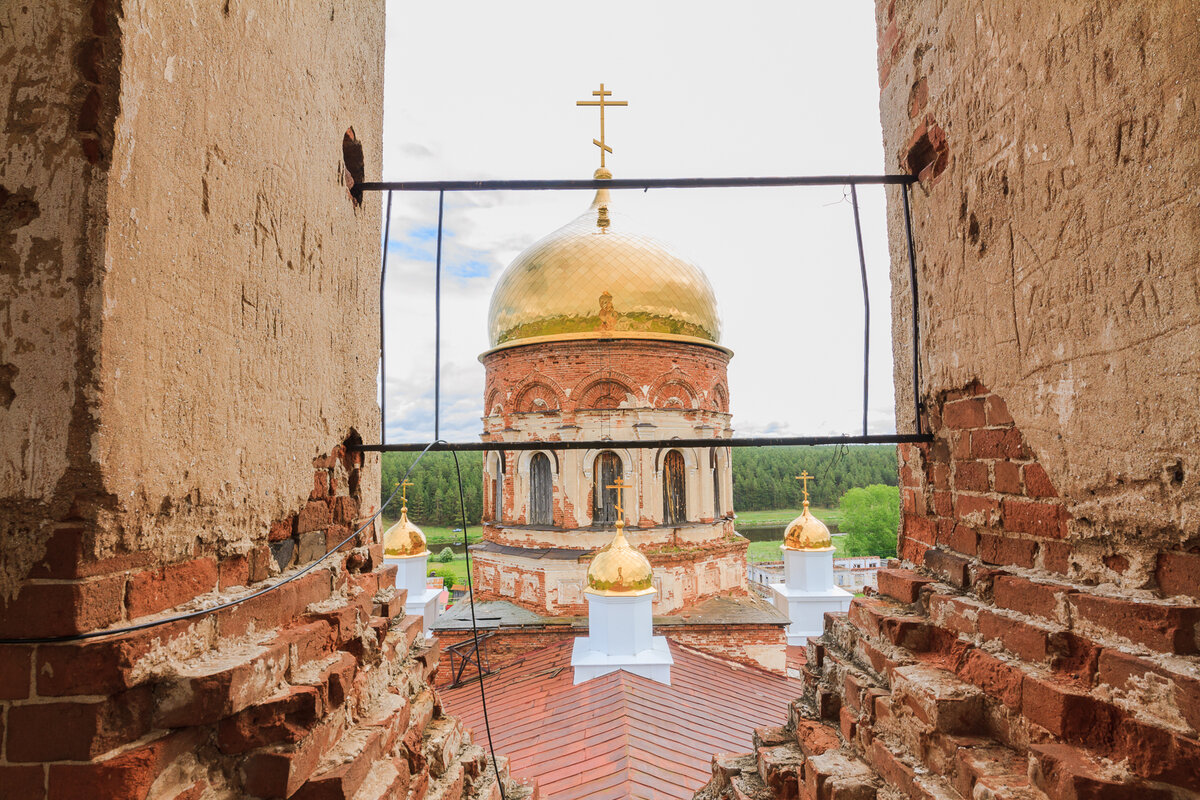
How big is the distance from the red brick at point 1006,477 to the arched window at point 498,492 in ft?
45.0

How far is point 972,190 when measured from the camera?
234 centimetres

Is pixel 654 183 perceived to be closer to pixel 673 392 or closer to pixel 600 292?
pixel 600 292

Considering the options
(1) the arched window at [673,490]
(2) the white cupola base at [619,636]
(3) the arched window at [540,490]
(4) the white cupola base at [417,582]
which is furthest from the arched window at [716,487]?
(4) the white cupola base at [417,582]

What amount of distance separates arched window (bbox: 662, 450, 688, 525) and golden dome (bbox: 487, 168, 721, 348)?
2.71 meters

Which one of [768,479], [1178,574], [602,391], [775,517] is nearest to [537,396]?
[602,391]

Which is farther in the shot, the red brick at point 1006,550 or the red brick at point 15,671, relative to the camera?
the red brick at point 1006,550

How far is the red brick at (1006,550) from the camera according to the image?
204cm

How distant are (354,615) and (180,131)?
164 cm

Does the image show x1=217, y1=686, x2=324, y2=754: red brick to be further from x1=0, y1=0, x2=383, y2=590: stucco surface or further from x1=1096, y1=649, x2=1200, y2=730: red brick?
x1=1096, y1=649, x2=1200, y2=730: red brick

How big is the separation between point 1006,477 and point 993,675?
59cm

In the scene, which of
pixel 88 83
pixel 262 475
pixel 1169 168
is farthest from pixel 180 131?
pixel 1169 168

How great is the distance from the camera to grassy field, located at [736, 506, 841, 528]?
6084 cm

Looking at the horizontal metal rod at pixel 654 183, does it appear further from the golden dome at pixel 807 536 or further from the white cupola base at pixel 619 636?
the golden dome at pixel 807 536

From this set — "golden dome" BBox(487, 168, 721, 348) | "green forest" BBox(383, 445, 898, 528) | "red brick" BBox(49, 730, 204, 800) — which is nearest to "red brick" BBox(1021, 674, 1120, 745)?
"red brick" BBox(49, 730, 204, 800)
